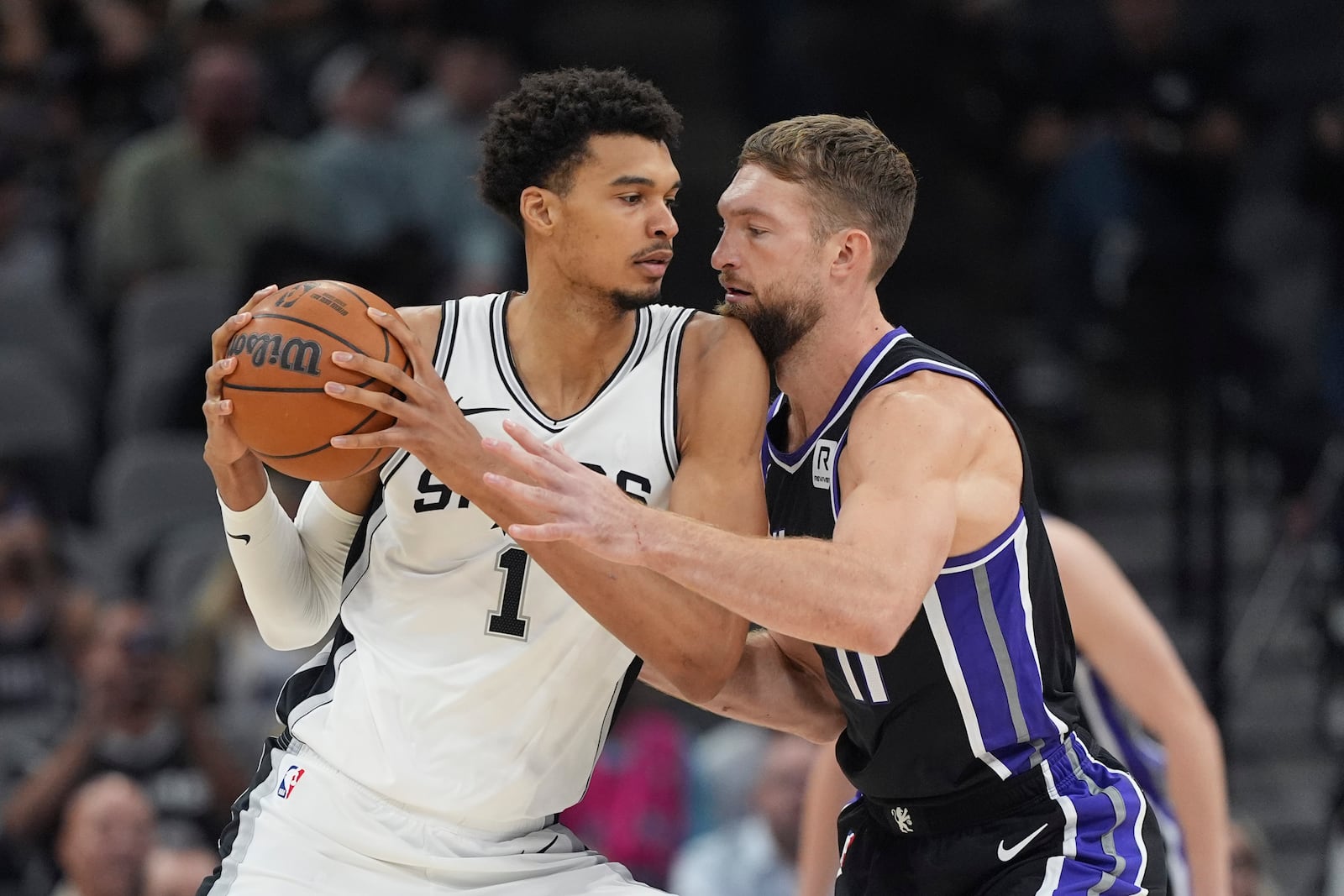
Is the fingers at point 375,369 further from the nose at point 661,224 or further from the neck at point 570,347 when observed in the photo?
the nose at point 661,224

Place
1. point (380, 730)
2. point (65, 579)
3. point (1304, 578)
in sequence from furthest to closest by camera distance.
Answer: point (1304, 578) → point (65, 579) → point (380, 730)

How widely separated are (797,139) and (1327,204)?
6367 mm

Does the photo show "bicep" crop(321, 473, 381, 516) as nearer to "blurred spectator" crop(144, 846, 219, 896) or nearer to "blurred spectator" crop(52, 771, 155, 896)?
"blurred spectator" crop(144, 846, 219, 896)

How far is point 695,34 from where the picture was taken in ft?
38.4

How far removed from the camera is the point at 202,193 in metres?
9.08

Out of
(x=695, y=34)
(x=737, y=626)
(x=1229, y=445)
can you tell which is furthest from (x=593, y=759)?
(x=695, y=34)

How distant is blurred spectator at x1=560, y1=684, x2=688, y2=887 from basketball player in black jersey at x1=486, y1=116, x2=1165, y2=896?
3.18 meters

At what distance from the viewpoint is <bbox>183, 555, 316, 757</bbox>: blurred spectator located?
733cm

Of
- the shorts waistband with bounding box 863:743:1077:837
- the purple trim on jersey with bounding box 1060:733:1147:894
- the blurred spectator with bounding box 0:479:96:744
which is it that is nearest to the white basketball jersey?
the shorts waistband with bounding box 863:743:1077:837

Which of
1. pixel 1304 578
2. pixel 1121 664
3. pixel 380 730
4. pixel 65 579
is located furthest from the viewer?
pixel 1304 578

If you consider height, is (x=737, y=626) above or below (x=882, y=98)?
below

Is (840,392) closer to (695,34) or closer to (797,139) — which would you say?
(797,139)

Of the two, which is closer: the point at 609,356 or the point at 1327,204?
the point at 609,356

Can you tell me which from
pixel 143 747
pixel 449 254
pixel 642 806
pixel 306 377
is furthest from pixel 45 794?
pixel 306 377
